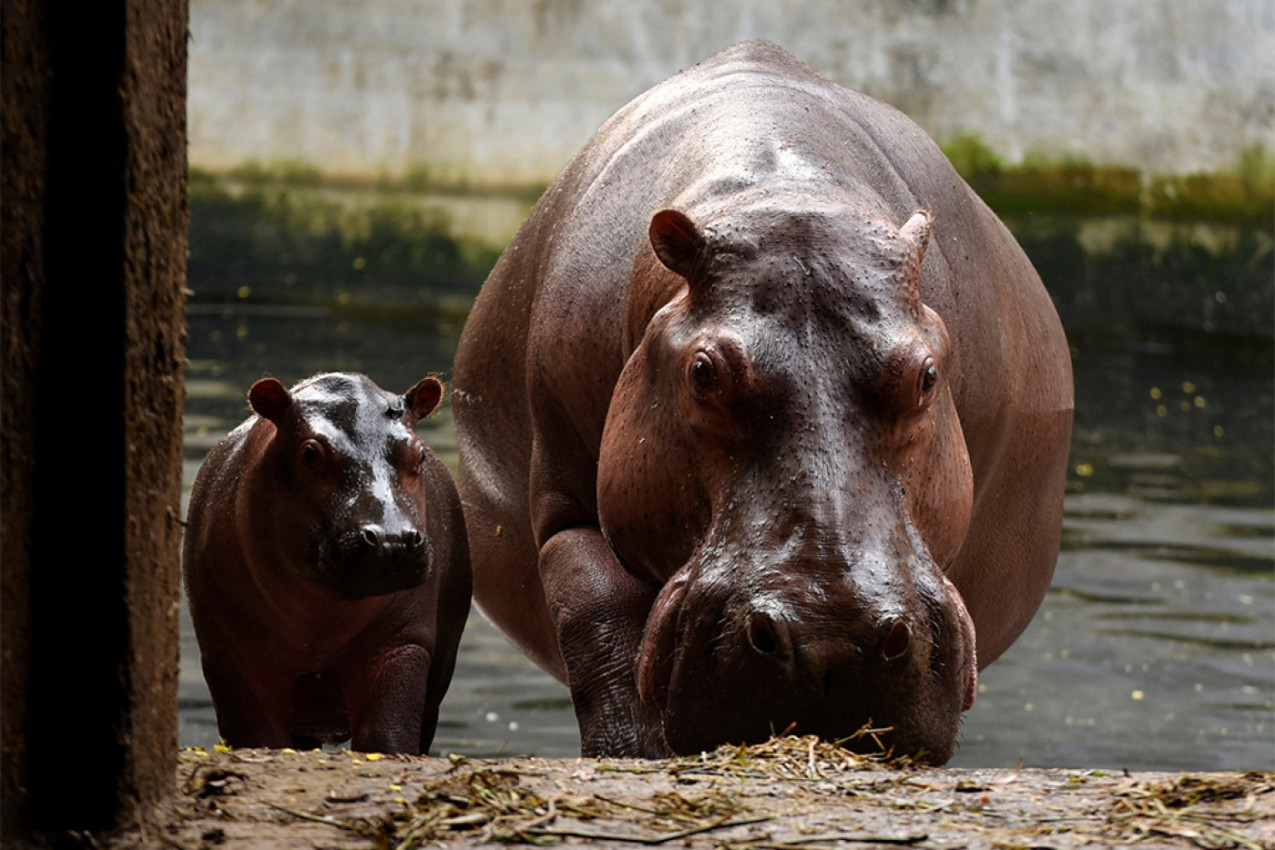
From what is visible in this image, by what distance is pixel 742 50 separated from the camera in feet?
19.1

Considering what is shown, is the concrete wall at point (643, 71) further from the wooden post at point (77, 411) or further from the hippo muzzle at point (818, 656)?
the wooden post at point (77, 411)

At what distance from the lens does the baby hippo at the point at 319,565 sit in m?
4.32

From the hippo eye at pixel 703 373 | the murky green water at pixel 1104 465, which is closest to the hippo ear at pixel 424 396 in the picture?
the hippo eye at pixel 703 373

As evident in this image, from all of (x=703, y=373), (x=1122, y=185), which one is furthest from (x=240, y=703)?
(x=1122, y=185)

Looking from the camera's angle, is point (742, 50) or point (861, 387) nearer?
point (861, 387)

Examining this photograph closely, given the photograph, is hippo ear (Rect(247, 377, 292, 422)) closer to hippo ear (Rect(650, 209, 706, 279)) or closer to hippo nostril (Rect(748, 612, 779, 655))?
hippo ear (Rect(650, 209, 706, 279))

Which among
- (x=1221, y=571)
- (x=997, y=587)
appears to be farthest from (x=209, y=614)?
(x=1221, y=571)

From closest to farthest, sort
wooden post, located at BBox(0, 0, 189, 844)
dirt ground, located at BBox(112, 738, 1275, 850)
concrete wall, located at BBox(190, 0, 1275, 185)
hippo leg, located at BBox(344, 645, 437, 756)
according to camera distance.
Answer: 1. wooden post, located at BBox(0, 0, 189, 844)
2. dirt ground, located at BBox(112, 738, 1275, 850)
3. hippo leg, located at BBox(344, 645, 437, 756)
4. concrete wall, located at BBox(190, 0, 1275, 185)

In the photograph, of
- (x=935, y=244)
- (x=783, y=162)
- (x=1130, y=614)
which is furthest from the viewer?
(x=1130, y=614)

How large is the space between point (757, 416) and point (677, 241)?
0.49 metres

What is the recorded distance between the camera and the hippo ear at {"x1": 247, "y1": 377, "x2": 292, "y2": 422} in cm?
440

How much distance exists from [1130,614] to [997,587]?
3805 mm

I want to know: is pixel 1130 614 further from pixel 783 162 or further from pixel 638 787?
pixel 638 787

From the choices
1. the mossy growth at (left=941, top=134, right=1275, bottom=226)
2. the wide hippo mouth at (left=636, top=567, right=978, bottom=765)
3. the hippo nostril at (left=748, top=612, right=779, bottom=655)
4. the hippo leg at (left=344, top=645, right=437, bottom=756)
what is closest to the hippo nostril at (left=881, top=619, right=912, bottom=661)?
the wide hippo mouth at (left=636, top=567, right=978, bottom=765)
